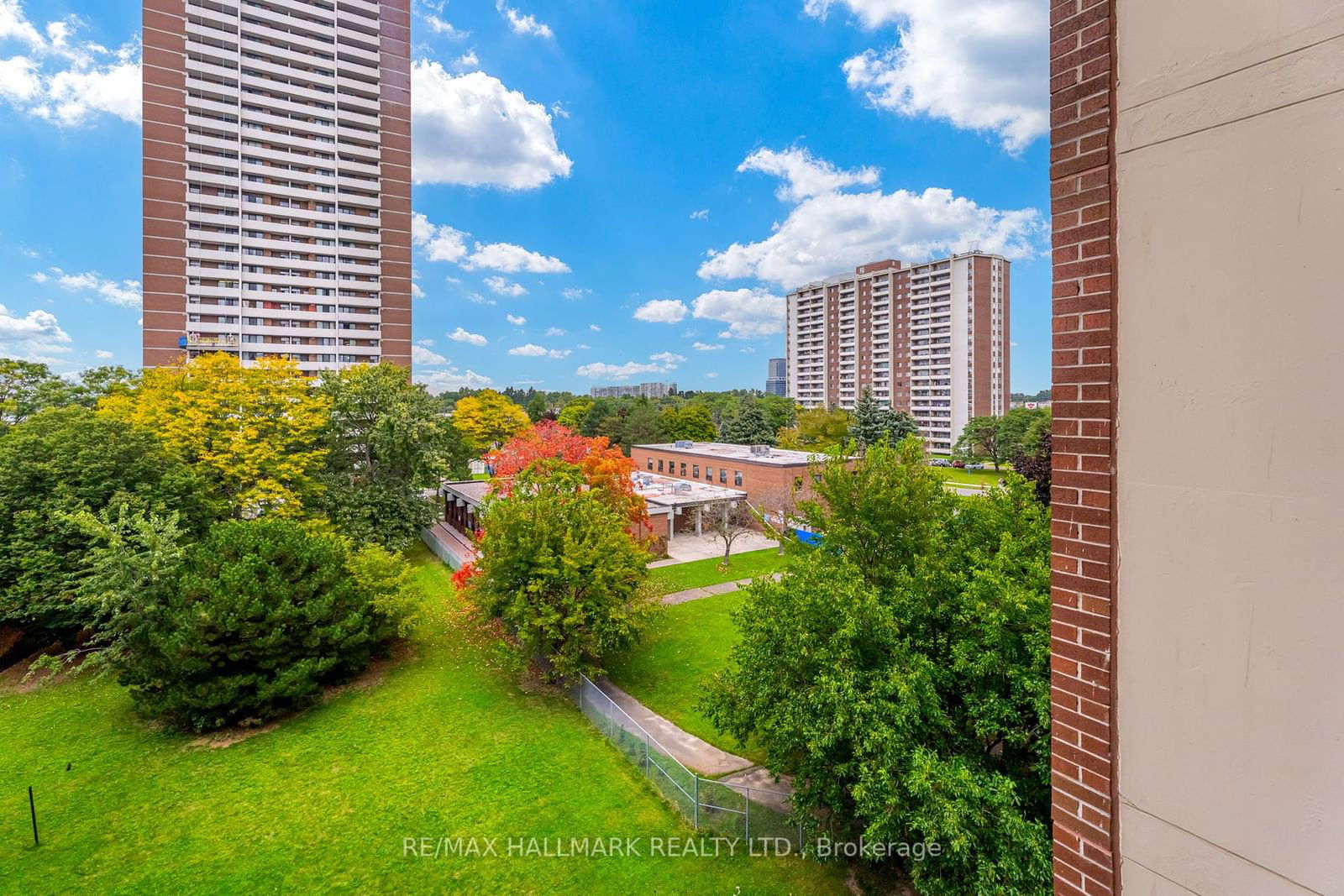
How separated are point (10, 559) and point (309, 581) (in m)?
6.84

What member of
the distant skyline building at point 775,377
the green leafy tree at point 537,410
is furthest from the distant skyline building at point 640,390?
the green leafy tree at point 537,410

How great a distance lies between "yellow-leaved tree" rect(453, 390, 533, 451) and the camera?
148ft

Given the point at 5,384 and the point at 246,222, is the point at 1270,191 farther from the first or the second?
the point at 246,222

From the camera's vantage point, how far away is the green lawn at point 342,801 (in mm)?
8312

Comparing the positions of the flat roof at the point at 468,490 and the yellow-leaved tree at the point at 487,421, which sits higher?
the yellow-leaved tree at the point at 487,421

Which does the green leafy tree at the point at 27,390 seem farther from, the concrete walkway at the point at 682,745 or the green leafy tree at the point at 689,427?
the green leafy tree at the point at 689,427

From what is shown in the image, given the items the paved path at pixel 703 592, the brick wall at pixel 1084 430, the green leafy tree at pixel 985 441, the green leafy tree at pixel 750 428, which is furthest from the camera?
the green leafy tree at pixel 750 428

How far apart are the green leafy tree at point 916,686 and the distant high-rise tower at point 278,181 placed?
A: 54440 mm

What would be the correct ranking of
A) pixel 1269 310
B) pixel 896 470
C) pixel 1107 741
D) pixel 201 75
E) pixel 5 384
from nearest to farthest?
pixel 1269 310 < pixel 1107 741 < pixel 896 470 < pixel 5 384 < pixel 201 75

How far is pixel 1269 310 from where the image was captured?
210 cm

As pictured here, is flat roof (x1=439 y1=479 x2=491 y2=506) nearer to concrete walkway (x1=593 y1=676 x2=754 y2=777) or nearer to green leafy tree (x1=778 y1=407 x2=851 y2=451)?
concrete walkway (x1=593 y1=676 x2=754 y2=777)

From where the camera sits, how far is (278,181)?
50094mm

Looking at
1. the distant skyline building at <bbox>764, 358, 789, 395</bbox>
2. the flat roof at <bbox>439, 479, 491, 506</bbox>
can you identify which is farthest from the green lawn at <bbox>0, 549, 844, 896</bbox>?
the distant skyline building at <bbox>764, 358, 789, 395</bbox>

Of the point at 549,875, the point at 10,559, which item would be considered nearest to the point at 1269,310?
the point at 549,875
